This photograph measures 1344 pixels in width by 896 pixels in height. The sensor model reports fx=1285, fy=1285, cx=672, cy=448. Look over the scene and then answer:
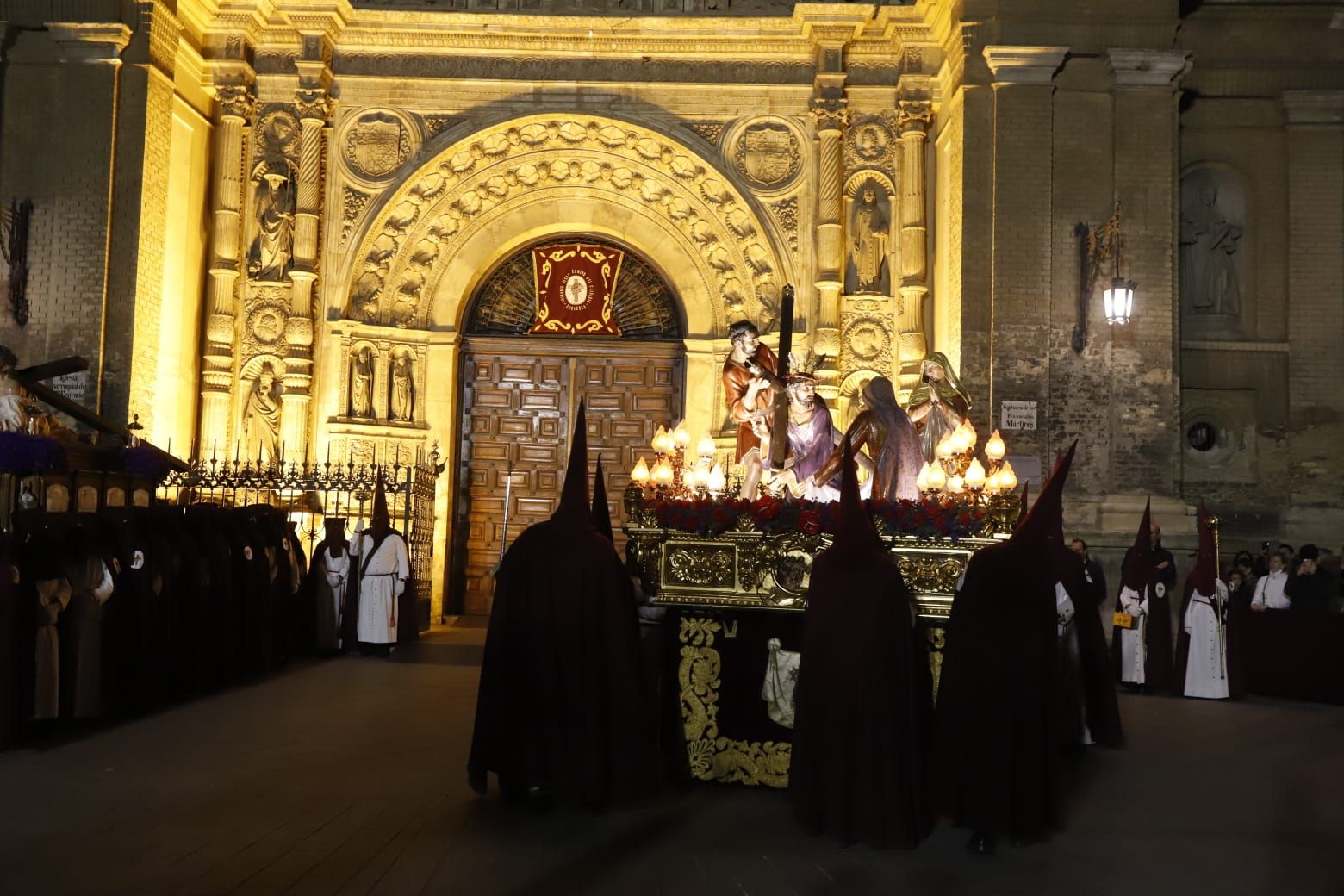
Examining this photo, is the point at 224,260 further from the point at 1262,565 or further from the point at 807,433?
the point at 1262,565

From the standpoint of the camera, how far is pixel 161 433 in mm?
15273

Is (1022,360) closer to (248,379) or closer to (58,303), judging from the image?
(248,379)

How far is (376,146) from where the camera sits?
16797 millimetres

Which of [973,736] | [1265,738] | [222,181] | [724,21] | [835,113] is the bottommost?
[1265,738]

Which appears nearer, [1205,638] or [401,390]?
[1205,638]

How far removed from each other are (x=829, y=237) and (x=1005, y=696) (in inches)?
430

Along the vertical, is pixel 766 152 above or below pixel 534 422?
above

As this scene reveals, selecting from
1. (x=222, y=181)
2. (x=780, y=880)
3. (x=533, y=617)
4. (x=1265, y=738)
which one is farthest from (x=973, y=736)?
(x=222, y=181)

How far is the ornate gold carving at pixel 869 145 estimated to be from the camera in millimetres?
16469

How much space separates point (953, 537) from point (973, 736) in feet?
4.94

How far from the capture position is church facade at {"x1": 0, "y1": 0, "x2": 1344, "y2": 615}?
14461 mm

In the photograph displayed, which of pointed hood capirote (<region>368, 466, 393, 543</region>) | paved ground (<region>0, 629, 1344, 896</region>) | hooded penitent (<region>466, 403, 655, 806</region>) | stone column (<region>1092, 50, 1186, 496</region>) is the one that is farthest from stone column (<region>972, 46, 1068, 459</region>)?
hooded penitent (<region>466, 403, 655, 806</region>)

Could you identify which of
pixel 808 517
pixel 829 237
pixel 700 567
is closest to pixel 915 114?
pixel 829 237

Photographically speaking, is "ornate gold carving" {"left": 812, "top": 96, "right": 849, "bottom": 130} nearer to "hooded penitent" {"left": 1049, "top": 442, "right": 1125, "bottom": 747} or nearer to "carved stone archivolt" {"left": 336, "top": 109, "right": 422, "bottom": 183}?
"carved stone archivolt" {"left": 336, "top": 109, "right": 422, "bottom": 183}
